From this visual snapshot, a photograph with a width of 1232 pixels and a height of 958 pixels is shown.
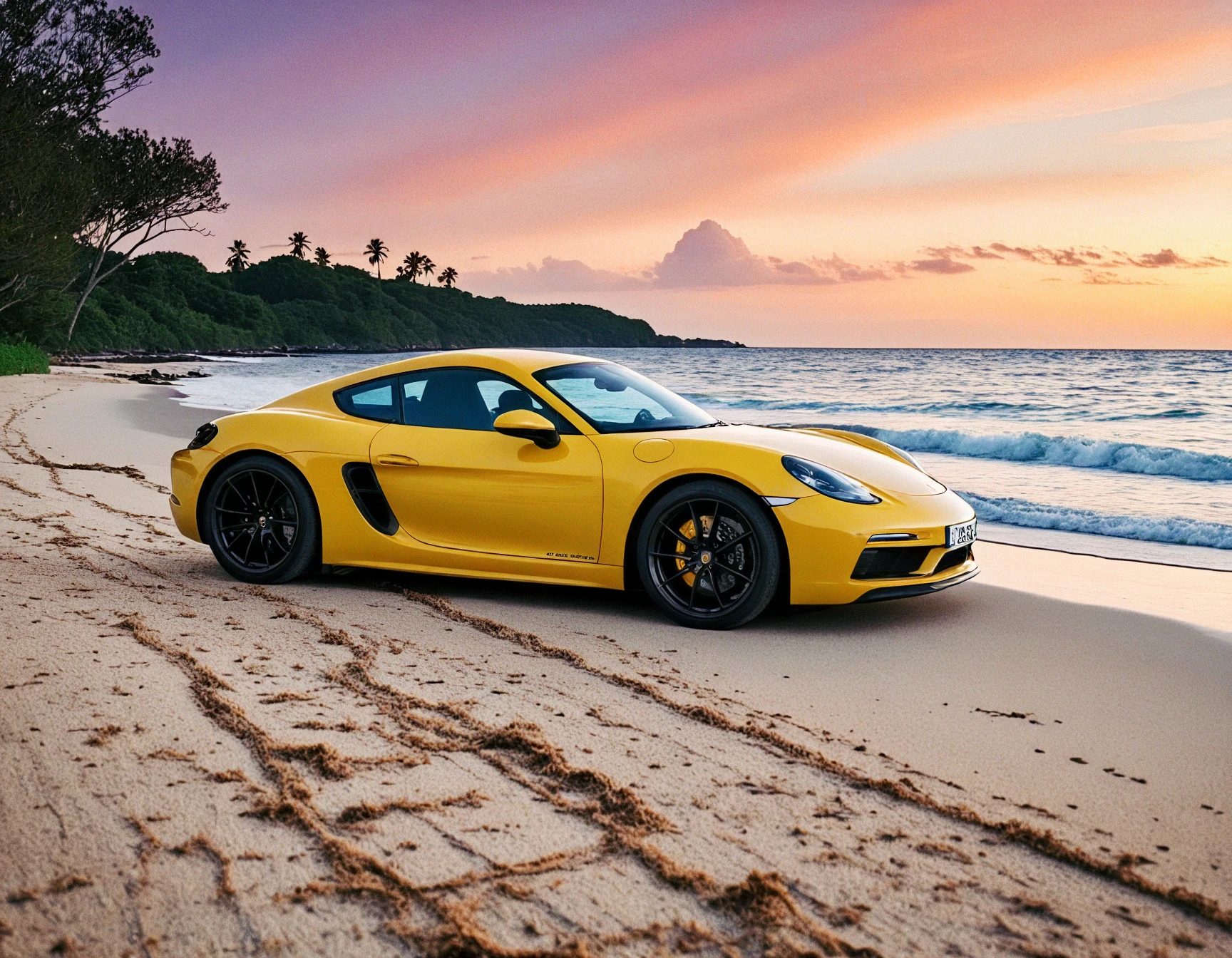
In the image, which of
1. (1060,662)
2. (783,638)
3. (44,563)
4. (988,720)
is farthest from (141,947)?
(44,563)

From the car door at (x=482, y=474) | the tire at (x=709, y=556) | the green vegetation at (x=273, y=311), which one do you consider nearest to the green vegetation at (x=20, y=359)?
the green vegetation at (x=273, y=311)

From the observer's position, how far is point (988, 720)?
4.11 meters

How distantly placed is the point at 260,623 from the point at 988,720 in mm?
3436

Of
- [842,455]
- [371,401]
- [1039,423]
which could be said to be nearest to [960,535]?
[842,455]

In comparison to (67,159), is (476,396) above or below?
below

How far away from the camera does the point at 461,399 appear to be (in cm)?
625

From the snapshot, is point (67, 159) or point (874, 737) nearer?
point (874, 737)

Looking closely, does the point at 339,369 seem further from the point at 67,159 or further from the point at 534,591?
the point at 534,591

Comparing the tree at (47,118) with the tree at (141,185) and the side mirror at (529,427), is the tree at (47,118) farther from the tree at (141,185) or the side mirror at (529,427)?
the side mirror at (529,427)

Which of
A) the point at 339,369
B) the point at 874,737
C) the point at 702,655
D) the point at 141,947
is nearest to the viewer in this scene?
the point at 141,947

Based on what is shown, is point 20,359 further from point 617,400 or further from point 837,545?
point 837,545

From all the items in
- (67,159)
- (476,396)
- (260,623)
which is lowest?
(260,623)

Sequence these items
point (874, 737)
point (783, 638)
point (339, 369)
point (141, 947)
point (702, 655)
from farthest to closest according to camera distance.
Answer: point (339, 369)
point (783, 638)
point (702, 655)
point (874, 737)
point (141, 947)

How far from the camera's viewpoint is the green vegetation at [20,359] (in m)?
→ 36.8
